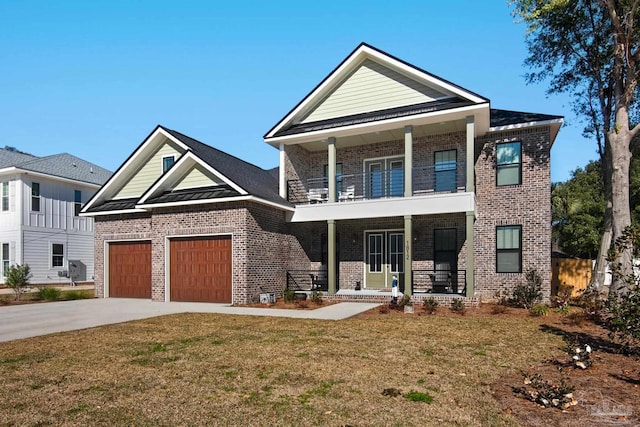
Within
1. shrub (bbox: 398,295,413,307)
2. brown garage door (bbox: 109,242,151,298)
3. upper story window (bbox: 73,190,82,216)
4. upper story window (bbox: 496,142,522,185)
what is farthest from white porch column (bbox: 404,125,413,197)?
upper story window (bbox: 73,190,82,216)

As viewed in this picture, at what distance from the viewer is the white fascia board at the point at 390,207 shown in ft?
45.1

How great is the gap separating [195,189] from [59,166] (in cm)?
1736

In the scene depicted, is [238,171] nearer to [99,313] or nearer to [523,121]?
[99,313]

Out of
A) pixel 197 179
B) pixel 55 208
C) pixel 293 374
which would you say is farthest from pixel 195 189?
pixel 55 208

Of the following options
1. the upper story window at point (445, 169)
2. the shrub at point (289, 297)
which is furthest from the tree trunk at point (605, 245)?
the shrub at point (289, 297)

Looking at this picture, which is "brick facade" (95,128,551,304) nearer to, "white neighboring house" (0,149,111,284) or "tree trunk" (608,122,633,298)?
"tree trunk" (608,122,633,298)

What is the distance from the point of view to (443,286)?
15445mm

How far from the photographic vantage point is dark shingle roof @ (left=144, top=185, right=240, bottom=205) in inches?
588

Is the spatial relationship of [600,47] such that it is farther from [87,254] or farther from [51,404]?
[87,254]

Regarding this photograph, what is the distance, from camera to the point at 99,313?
1298 cm

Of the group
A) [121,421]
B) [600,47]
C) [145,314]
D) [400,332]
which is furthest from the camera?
[600,47]

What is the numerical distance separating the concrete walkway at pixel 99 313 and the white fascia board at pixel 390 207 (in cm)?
329

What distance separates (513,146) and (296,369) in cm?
1259

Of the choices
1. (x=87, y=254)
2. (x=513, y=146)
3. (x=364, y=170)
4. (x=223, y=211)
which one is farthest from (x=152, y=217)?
(x=87, y=254)
